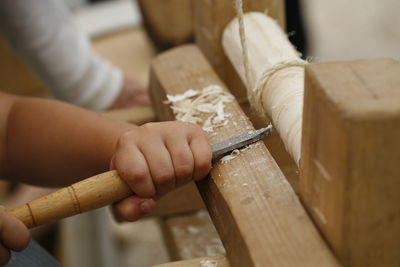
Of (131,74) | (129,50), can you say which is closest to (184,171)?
(131,74)

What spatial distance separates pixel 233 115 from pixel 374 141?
254mm

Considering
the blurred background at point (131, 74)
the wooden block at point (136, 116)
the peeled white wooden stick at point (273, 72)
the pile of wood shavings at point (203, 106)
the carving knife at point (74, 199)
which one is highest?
the peeled white wooden stick at point (273, 72)

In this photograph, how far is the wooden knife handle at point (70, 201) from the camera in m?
0.53

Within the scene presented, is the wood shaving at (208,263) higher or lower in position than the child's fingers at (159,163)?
lower

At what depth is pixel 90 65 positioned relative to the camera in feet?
3.82

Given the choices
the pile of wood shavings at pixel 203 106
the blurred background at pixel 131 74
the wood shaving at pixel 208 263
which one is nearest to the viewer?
the wood shaving at pixel 208 263

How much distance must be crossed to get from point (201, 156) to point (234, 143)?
0.04m

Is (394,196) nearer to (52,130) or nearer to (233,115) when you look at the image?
(233,115)

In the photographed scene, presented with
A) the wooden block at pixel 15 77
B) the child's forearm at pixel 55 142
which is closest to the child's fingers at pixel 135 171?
the child's forearm at pixel 55 142

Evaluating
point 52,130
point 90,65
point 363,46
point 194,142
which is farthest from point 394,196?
point 363,46

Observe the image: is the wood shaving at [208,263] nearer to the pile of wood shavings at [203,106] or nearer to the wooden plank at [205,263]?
the wooden plank at [205,263]

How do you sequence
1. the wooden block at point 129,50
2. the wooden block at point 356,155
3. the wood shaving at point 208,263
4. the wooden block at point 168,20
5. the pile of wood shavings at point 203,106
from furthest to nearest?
the wooden block at point 129,50 < the wooden block at point 168,20 < the pile of wood shavings at point 203,106 < the wood shaving at point 208,263 < the wooden block at point 356,155

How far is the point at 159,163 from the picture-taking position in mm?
537

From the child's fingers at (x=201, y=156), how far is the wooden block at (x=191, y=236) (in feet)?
0.85
